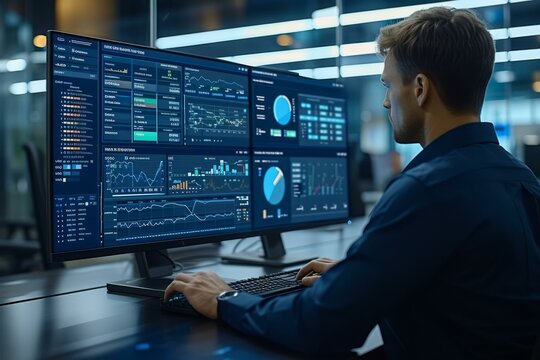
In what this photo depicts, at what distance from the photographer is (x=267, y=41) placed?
4.57m

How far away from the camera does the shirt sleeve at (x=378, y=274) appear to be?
0.90 meters

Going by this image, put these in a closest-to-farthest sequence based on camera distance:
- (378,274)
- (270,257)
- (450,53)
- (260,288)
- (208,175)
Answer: (378,274) → (450,53) → (260,288) → (208,175) → (270,257)

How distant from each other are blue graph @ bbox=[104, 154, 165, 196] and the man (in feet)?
1.19

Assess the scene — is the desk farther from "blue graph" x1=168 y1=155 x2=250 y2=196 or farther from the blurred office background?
the blurred office background

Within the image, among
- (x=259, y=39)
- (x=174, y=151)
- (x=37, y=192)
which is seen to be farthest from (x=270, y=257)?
(x=259, y=39)

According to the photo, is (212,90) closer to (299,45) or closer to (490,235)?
(490,235)

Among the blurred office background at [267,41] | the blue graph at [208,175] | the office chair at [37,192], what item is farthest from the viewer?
the blurred office background at [267,41]

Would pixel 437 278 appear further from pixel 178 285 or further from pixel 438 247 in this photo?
pixel 178 285

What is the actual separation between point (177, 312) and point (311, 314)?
0.37 m

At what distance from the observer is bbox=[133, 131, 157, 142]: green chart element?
1369mm

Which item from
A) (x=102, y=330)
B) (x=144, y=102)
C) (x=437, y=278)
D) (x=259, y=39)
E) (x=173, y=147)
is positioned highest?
(x=259, y=39)

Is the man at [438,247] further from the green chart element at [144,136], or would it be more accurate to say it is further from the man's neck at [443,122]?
the green chart element at [144,136]

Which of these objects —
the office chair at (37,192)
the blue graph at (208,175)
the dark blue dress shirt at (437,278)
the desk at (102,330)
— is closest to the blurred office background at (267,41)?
the office chair at (37,192)

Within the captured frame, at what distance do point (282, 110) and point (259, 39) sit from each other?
2.77m
